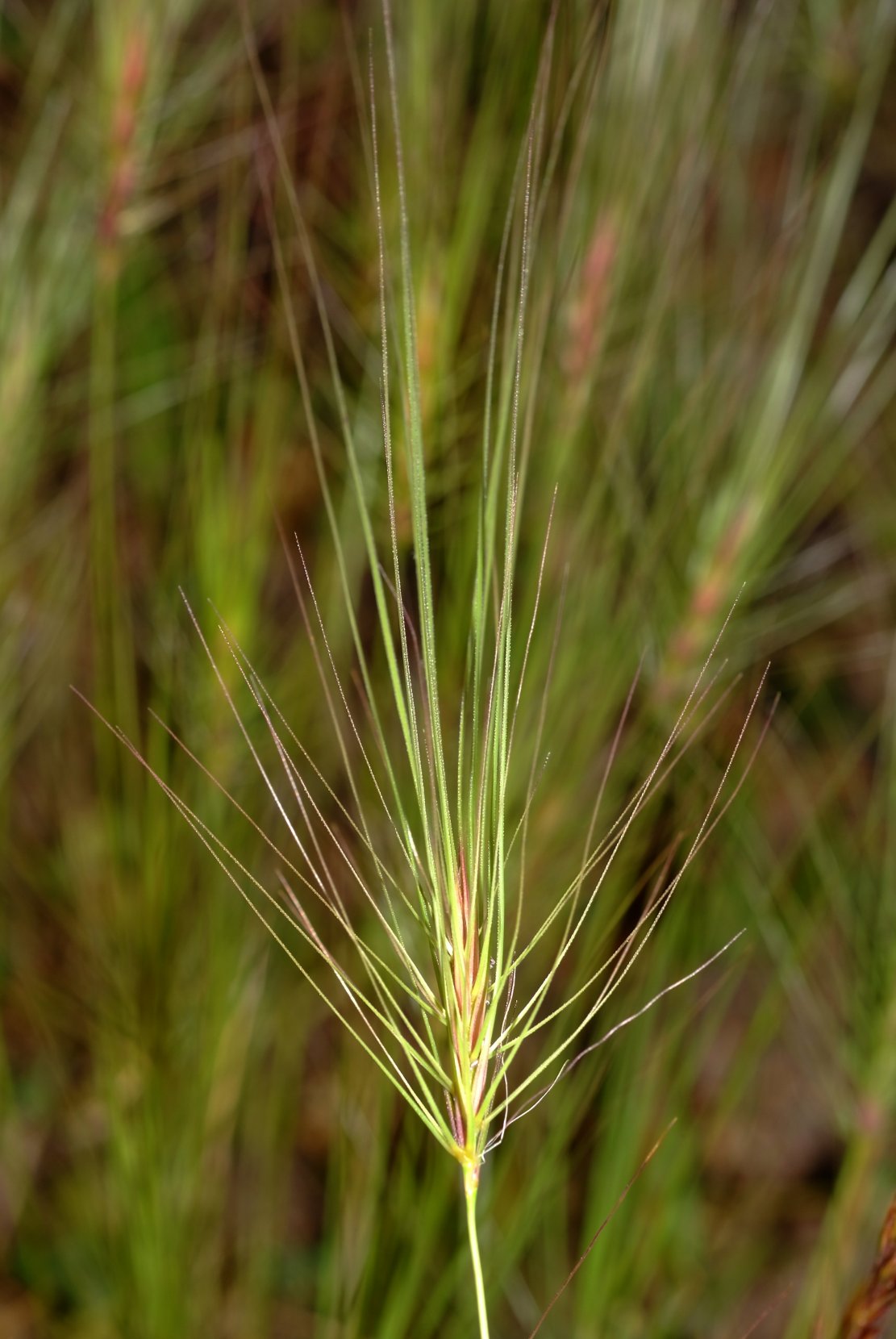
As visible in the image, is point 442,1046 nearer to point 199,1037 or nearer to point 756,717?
point 199,1037

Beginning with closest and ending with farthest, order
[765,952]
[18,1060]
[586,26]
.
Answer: [586,26] < [765,952] < [18,1060]

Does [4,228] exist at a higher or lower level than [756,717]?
higher

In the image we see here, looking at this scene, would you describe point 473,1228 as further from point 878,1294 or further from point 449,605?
point 449,605

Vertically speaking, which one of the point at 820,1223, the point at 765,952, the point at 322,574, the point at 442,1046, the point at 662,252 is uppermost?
the point at 662,252

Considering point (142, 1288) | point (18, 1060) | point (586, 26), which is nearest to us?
point (586, 26)

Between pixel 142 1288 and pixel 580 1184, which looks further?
pixel 580 1184

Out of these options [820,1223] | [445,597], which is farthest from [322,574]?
[820,1223]
